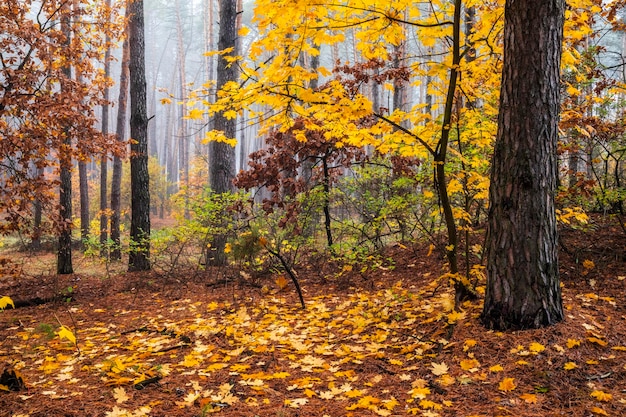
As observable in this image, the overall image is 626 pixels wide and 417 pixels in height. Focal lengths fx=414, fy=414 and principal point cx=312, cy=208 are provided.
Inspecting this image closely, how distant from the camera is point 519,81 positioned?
3475mm

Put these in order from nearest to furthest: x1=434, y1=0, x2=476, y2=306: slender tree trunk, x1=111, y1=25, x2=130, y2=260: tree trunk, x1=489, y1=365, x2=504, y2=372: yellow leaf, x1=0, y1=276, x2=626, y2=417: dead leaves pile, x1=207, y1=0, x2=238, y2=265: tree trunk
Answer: x1=0, y1=276, x2=626, y2=417: dead leaves pile
x1=489, y1=365, x2=504, y2=372: yellow leaf
x1=434, y1=0, x2=476, y2=306: slender tree trunk
x1=207, y1=0, x2=238, y2=265: tree trunk
x1=111, y1=25, x2=130, y2=260: tree trunk

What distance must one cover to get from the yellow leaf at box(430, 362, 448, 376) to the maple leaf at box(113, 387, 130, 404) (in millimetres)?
2290

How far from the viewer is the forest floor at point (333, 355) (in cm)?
281

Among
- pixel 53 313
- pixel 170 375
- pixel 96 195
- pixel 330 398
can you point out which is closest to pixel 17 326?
pixel 53 313

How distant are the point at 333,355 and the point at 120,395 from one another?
72.3 inches

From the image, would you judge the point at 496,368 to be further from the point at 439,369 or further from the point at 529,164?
the point at 529,164

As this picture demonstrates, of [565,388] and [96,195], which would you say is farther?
[96,195]

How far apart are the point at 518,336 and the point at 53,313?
244 inches

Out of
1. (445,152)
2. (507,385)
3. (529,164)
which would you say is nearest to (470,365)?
(507,385)

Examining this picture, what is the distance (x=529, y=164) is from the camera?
346 cm

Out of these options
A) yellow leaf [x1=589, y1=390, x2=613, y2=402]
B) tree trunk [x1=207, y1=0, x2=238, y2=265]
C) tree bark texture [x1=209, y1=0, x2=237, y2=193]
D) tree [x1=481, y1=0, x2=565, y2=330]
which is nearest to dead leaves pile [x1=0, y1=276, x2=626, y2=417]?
yellow leaf [x1=589, y1=390, x2=613, y2=402]

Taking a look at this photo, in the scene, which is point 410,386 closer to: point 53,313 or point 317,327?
point 317,327

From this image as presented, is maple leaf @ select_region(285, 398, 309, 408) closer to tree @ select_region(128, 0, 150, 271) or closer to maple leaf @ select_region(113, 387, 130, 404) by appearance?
maple leaf @ select_region(113, 387, 130, 404)

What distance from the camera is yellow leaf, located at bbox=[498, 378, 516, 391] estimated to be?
9.36ft
